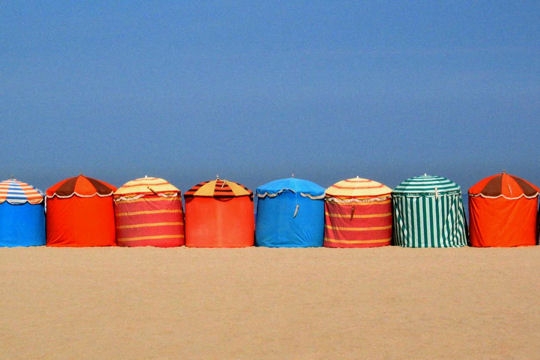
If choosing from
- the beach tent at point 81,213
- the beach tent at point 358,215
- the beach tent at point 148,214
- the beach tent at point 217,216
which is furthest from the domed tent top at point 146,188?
the beach tent at point 358,215

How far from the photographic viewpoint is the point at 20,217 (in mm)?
19172

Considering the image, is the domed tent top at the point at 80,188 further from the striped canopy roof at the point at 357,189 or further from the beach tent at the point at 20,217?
the striped canopy roof at the point at 357,189

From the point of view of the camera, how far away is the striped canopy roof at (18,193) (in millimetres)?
19109

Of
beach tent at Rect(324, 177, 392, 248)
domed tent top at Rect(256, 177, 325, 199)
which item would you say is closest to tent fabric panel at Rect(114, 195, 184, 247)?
domed tent top at Rect(256, 177, 325, 199)

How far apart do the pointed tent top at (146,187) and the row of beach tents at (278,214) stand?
19 mm

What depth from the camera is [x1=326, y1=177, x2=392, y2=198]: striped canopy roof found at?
1786cm

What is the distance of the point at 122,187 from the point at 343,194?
4.23 m

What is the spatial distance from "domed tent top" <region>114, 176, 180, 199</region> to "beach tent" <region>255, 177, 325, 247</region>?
5.82ft

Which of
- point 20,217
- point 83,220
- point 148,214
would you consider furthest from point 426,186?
point 20,217

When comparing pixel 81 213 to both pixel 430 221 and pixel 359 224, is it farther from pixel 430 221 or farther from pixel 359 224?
pixel 430 221

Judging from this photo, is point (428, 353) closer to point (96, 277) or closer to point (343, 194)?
point (96, 277)

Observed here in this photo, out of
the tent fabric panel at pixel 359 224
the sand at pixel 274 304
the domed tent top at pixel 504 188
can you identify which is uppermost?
the domed tent top at pixel 504 188

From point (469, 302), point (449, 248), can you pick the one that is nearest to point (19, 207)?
point (449, 248)

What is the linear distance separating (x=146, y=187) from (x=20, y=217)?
2736 millimetres
